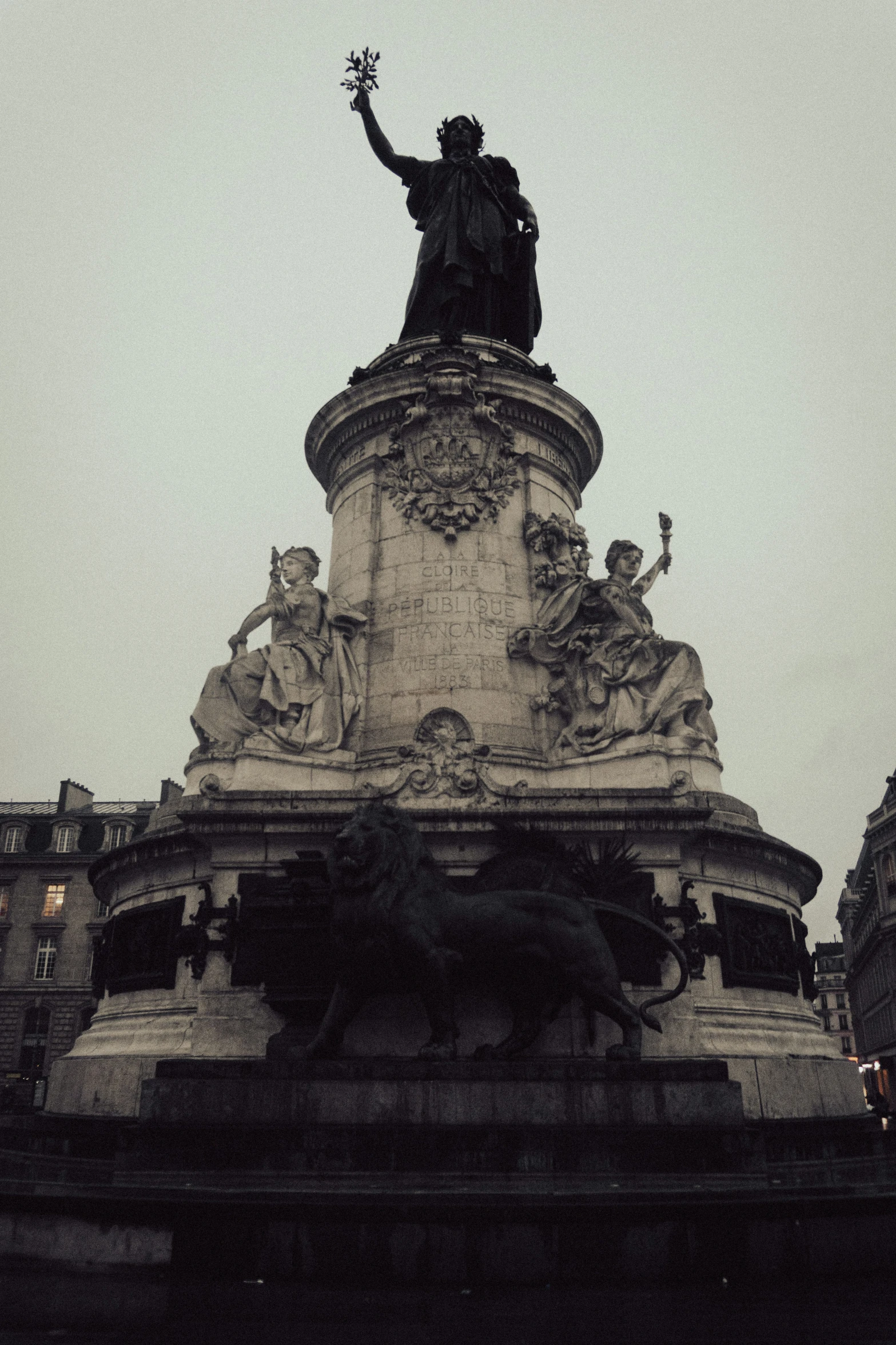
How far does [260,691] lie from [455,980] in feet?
22.3

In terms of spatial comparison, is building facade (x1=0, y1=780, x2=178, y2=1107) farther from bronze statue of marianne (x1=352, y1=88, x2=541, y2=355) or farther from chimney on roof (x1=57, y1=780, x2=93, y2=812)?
bronze statue of marianne (x1=352, y1=88, x2=541, y2=355)

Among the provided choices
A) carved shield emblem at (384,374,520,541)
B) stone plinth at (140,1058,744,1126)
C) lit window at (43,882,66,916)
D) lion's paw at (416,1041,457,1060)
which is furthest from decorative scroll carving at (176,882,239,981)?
lit window at (43,882,66,916)

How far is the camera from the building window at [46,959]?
50.1 m

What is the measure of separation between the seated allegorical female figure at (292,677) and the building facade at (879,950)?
131ft

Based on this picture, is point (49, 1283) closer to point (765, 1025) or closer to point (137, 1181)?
point (137, 1181)

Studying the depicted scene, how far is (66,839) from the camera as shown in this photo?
54094 millimetres

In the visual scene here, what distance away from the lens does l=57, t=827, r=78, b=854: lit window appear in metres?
53.8

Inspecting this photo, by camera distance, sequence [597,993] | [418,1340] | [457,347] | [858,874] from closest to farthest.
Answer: [418,1340], [597,993], [457,347], [858,874]

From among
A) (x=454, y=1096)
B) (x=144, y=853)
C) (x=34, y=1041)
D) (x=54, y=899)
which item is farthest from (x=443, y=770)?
(x=54, y=899)

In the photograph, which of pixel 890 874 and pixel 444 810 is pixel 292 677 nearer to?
pixel 444 810

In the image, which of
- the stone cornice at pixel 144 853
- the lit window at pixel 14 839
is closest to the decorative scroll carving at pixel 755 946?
the stone cornice at pixel 144 853

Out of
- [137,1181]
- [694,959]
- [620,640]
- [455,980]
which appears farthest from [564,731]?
[137,1181]

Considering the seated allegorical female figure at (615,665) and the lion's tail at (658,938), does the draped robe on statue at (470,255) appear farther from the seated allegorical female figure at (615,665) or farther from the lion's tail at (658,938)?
the lion's tail at (658,938)

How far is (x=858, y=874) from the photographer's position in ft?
268
